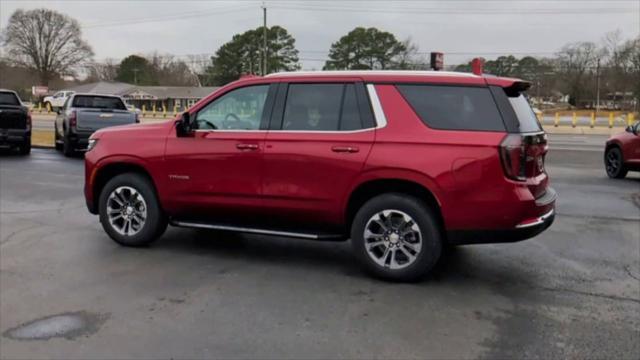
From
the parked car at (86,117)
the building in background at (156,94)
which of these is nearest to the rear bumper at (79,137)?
the parked car at (86,117)

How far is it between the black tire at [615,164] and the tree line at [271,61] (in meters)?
36.6

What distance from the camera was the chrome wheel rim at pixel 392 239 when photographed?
5.14m

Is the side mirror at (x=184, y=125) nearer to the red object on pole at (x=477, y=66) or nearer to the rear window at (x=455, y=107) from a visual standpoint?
the rear window at (x=455, y=107)

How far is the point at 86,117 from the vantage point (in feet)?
50.0

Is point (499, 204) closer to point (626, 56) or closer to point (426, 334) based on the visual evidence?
point (426, 334)

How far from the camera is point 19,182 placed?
11.0m

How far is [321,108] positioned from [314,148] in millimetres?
401

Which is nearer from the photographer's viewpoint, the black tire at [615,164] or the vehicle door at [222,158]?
the vehicle door at [222,158]

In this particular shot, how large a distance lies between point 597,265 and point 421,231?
2.13 m

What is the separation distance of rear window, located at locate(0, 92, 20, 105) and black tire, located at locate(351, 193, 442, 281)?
14.1 metres

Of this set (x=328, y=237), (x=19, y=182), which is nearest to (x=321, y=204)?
(x=328, y=237)

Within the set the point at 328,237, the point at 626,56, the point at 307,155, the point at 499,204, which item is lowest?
the point at 328,237

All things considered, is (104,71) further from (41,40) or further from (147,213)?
(147,213)

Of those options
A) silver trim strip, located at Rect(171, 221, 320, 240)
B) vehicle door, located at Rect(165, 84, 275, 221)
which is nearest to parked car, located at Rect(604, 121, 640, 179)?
silver trim strip, located at Rect(171, 221, 320, 240)
